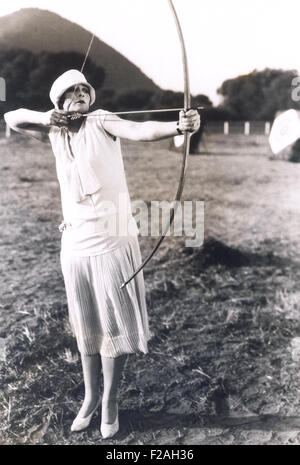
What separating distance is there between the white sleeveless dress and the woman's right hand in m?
0.08

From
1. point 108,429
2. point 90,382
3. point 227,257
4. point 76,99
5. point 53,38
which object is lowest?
point 108,429

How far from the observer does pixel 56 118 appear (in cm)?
202

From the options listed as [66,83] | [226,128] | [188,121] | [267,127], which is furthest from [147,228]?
[188,121]

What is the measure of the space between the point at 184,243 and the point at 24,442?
4.36 feet

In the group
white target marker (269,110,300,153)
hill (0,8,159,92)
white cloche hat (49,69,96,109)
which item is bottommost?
white target marker (269,110,300,153)

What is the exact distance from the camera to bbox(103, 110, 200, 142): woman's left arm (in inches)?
70.2

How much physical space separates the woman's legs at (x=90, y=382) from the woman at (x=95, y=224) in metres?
0.04

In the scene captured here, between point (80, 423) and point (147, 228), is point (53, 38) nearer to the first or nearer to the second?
point (147, 228)

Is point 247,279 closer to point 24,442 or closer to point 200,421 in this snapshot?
point 200,421

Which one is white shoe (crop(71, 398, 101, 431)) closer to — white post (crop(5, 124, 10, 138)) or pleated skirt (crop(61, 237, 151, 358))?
pleated skirt (crop(61, 237, 151, 358))

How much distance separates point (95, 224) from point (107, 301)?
347 mm

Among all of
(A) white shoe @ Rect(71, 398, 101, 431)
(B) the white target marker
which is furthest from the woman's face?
(A) white shoe @ Rect(71, 398, 101, 431)

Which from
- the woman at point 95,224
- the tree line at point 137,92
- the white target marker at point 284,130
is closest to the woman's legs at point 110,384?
the woman at point 95,224

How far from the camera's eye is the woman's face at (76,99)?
2.09m
